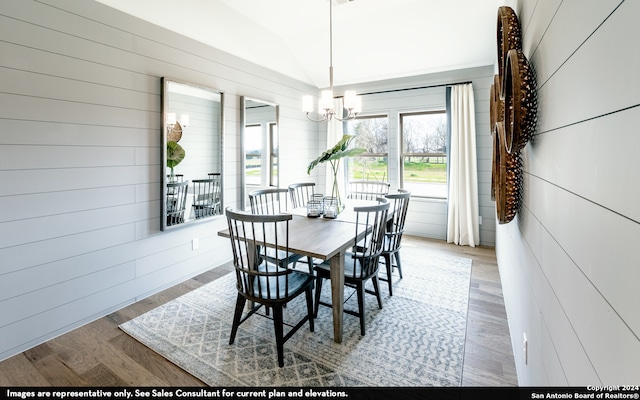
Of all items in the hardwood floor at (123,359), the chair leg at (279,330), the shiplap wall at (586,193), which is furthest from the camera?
the chair leg at (279,330)

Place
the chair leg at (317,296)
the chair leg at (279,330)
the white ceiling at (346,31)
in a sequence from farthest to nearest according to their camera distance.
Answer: the white ceiling at (346,31)
the chair leg at (317,296)
the chair leg at (279,330)

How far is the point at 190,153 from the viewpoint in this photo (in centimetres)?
317

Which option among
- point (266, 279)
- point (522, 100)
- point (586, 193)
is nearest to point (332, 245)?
point (266, 279)

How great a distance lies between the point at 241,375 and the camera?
1.84 metres

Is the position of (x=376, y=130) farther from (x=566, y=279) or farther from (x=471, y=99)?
(x=566, y=279)

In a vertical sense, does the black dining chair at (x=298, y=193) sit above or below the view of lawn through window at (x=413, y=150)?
below

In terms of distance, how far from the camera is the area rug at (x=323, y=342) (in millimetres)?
1840

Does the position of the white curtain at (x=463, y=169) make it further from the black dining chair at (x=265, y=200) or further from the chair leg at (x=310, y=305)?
the chair leg at (x=310, y=305)

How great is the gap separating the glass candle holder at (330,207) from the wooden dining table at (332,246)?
0.32 meters

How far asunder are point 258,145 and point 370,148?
2093 mm

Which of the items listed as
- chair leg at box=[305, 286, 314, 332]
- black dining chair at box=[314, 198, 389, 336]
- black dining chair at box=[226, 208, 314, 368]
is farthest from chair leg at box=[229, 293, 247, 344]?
black dining chair at box=[314, 198, 389, 336]

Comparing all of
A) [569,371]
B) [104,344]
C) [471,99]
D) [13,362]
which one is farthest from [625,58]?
[471,99]

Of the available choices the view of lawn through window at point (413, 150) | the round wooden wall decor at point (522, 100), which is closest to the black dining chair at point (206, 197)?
the view of lawn through window at point (413, 150)

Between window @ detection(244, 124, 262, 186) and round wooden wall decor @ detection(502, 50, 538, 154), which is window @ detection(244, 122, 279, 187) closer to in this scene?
window @ detection(244, 124, 262, 186)
